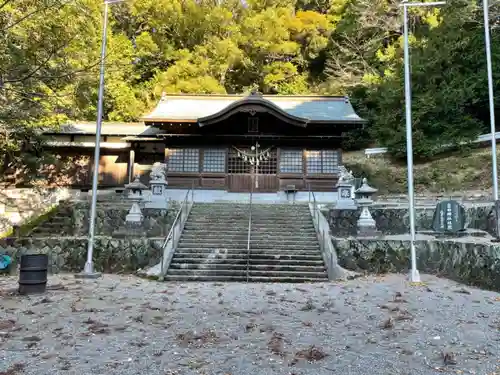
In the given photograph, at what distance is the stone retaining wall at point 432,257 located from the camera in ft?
26.9

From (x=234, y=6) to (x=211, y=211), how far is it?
2463 centimetres

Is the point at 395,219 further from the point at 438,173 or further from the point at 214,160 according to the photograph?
the point at 438,173

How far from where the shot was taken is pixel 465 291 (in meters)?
7.93

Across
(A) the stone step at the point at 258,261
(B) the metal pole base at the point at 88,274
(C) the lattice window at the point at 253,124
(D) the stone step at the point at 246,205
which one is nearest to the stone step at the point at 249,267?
(A) the stone step at the point at 258,261

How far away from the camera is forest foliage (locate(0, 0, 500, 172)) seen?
21828mm

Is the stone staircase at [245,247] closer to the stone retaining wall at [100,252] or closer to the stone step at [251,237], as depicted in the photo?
the stone step at [251,237]

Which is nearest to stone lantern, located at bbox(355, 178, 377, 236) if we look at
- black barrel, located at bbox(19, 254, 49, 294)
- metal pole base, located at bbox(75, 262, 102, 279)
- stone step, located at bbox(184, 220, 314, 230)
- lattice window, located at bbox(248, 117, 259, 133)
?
stone step, located at bbox(184, 220, 314, 230)

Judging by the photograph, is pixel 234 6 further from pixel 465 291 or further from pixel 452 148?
pixel 465 291

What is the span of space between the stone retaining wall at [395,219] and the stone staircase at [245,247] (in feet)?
2.84

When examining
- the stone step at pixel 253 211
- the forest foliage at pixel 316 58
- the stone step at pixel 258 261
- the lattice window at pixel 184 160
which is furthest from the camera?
the forest foliage at pixel 316 58

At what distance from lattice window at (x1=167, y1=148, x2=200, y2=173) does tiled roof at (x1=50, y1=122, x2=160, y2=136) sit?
1893mm

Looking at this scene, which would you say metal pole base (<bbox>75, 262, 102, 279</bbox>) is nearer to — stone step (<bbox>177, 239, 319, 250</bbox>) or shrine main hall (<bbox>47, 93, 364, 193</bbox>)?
stone step (<bbox>177, 239, 319, 250</bbox>)

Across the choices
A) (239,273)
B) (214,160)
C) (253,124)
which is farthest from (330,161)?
(239,273)

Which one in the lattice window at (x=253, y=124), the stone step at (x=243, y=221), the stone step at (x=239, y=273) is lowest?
the stone step at (x=239, y=273)
